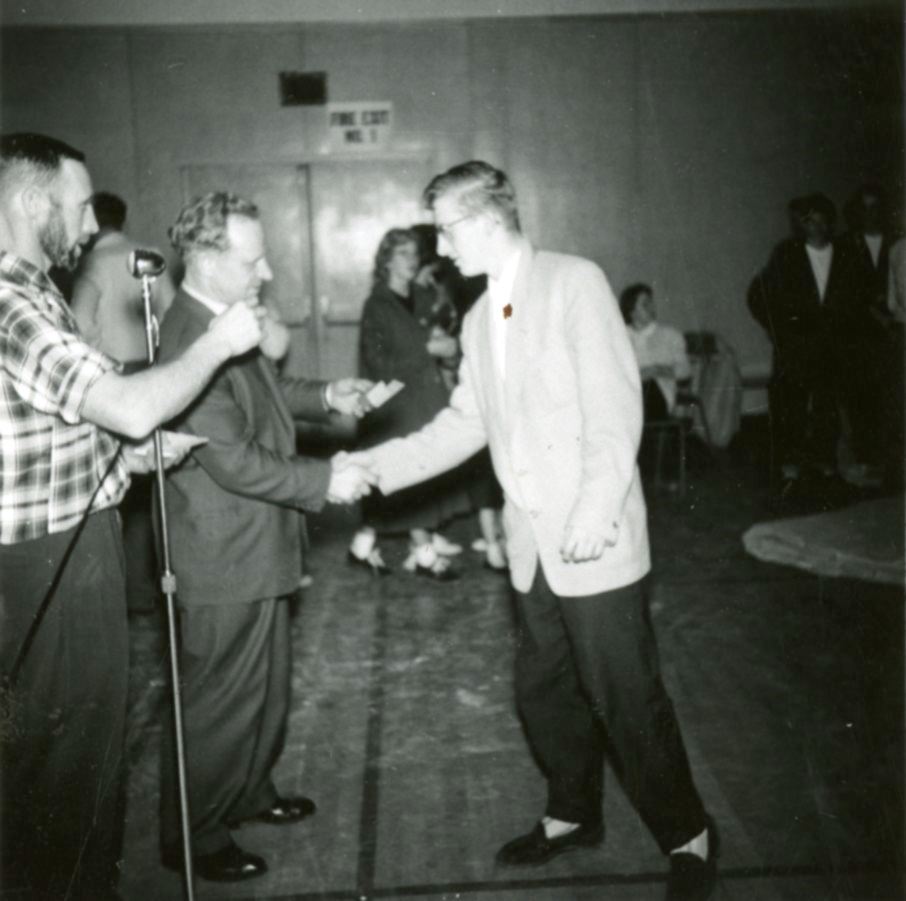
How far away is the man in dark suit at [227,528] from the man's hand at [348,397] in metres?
0.44

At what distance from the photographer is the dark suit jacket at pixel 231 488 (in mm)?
2797

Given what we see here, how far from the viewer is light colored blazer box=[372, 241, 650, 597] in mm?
2588

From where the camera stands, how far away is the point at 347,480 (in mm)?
3020

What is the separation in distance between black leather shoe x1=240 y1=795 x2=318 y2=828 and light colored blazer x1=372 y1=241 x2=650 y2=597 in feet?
3.52

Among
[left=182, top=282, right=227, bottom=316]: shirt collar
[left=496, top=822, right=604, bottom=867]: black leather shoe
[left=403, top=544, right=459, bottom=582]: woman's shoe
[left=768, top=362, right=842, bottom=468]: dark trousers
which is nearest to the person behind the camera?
[left=182, top=282, right=227, bottom=316]: shirt collar

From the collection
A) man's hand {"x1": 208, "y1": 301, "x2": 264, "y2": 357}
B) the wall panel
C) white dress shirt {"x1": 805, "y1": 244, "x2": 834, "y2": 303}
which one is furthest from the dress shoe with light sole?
the wall panel

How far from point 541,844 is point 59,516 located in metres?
1.57

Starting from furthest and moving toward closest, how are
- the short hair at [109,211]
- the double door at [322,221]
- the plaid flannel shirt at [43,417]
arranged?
1. the double door at [322,221]
2. the short hair at [109,211]
3. the plaid flannel shirt at [43,417]

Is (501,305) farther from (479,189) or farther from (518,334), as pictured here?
(479,189)

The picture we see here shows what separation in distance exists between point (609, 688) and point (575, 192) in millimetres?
7479

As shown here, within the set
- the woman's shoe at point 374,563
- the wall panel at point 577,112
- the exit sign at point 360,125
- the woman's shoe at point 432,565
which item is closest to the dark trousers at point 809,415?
the wall panel at point 577,112

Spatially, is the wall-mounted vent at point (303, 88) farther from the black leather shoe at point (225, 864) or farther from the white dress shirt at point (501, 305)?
the black leather shoe at point (225, 864)

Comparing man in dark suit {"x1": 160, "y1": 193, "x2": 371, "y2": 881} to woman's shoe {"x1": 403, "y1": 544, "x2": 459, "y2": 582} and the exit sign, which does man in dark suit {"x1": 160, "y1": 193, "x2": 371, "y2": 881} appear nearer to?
woman's shoe {"x1": 403, "y1": 544, "x2": 459, "y2": 582}

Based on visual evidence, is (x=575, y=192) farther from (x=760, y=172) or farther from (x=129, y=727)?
(x=129, y=727)
